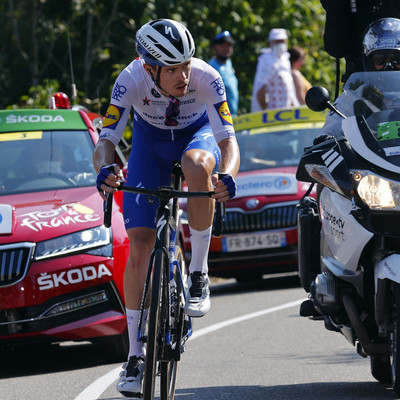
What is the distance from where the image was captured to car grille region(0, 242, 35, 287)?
8195mm

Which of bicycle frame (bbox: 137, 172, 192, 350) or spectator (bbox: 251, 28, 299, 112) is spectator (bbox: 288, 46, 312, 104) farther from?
bicycle frame (bbox: 137, 172, 192, 350)

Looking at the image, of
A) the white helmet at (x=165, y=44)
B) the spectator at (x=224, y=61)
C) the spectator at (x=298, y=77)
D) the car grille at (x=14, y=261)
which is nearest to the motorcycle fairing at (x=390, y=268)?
the white helmet at (x=165, y=44)

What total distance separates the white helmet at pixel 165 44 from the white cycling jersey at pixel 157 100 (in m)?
0.39

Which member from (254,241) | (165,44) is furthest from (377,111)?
(254,241)

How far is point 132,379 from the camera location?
6230mm

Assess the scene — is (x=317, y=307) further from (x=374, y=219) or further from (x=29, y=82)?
(x=29, y=82)

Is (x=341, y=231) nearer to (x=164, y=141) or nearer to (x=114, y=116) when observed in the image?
(x=164, y=141)

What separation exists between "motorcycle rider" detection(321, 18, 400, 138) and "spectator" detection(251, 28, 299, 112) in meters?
9.37

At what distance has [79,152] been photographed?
970cm

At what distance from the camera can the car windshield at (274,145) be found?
44.5ft

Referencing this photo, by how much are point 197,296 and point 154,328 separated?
2.68ft

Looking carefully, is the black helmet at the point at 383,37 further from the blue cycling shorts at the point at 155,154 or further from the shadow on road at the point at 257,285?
the shadow on road at the point at 257,285

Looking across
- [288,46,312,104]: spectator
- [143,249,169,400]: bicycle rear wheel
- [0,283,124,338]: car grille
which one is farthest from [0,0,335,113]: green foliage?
[143,249,169,400]: bicycle rear wheel

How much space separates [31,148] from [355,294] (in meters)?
3.79
